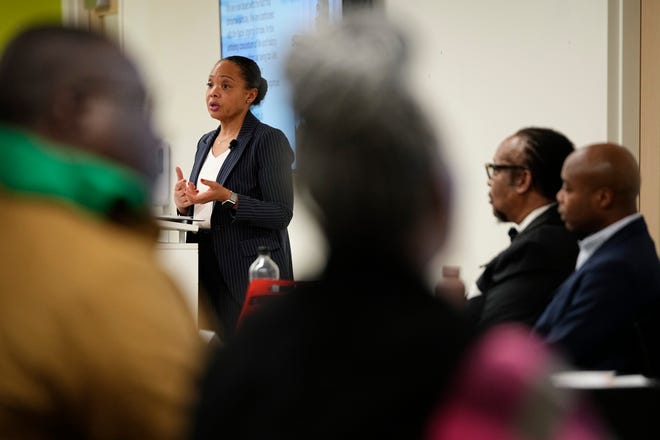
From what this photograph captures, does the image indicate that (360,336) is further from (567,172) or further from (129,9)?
(129,9)

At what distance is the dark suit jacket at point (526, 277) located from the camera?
2.57 metres

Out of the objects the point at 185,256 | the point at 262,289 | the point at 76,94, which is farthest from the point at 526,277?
the point at 76,94

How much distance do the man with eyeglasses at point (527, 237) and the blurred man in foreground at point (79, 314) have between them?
4.97ft

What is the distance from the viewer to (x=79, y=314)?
2.94ft

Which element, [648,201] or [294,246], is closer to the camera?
[648,201]

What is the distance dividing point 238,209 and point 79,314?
2723 mm

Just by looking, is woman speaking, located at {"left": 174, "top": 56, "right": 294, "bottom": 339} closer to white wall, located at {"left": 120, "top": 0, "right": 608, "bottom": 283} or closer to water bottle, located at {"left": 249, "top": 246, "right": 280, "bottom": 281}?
water bottle, located at {"left": 249, "top": 246, "right": 280, "bottom": 281}

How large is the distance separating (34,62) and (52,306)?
32 centimetres

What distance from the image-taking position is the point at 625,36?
15.0ft

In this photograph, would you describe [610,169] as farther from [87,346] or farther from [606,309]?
[87,346]

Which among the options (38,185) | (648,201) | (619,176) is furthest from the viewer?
(648,201)

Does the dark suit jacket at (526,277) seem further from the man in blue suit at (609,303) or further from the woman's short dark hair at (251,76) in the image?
the woman's short dark hair at (251,76)

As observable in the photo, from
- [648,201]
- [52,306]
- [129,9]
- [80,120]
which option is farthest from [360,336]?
[129,9]

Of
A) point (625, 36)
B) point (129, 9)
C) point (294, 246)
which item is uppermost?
point (129, 9)
